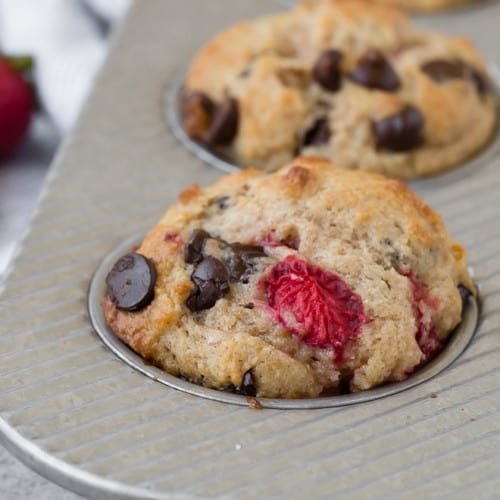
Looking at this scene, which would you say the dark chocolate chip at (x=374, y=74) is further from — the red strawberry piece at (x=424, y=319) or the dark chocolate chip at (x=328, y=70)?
the red strawberry piece at (x=424, y=319)

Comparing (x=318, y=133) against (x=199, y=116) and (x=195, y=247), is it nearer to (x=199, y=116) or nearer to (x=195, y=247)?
(x=199, y=116)

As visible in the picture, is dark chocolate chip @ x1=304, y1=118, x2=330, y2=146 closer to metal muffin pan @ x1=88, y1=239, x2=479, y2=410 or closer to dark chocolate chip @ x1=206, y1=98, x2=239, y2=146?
dark chocolate chip @ x1=206, y1=98, x2=239, y2=146

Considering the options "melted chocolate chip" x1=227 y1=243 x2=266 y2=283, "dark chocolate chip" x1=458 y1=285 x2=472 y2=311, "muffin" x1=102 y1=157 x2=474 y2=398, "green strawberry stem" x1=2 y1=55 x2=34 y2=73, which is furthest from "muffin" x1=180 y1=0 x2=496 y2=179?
"green strawberry stem" x1=2 y1=55 x2=34 y2=73

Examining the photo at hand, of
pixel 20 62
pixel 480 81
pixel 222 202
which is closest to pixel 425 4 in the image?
pixel 480 81

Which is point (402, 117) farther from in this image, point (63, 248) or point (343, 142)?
point (63, 248)

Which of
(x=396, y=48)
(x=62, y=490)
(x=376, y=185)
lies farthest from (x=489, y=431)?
(x=396, y=48)

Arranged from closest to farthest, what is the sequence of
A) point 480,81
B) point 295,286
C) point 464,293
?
point 295,286, point 464,293, point 480,81

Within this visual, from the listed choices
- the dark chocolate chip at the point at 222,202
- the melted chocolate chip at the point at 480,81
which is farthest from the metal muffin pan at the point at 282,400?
the melted chocolate chip at the point at 480,81
